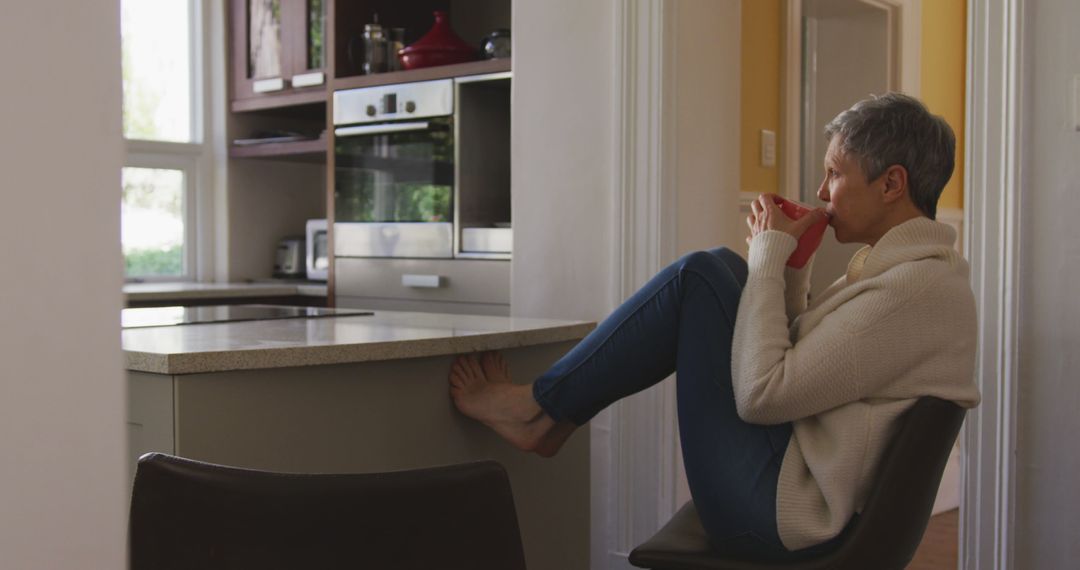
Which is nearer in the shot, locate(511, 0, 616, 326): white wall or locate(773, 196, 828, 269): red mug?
locate(773, 196, 828, 269): red mug

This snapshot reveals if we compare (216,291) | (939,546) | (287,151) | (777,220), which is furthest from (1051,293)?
(287,151)

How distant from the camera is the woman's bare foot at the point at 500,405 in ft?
6.05

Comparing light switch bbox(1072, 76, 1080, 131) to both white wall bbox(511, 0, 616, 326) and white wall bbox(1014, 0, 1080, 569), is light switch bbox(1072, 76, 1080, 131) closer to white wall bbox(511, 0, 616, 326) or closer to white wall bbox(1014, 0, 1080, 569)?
white wall bbox(1014, 0, 1080, 569)

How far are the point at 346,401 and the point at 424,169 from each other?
2073 millimetres

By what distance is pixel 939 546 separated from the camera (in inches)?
133

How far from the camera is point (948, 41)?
4.23 metres

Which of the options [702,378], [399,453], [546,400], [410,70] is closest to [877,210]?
[702,378]

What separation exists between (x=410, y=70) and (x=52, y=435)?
11.2 feet

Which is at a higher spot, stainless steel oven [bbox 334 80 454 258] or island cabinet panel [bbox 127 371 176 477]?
stainless steel oven [bbox 334 80 454 258]

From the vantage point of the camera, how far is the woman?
5.16ft

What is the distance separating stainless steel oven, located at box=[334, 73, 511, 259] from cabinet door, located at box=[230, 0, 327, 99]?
0.31m

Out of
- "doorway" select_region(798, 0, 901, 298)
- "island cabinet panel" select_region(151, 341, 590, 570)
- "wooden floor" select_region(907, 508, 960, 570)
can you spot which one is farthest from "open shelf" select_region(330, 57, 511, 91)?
"wooden floor" select_region(907, 508, 960, 570)

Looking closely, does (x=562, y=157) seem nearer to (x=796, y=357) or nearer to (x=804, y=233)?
(x=804, y=233)

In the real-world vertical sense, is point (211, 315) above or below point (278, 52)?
below
